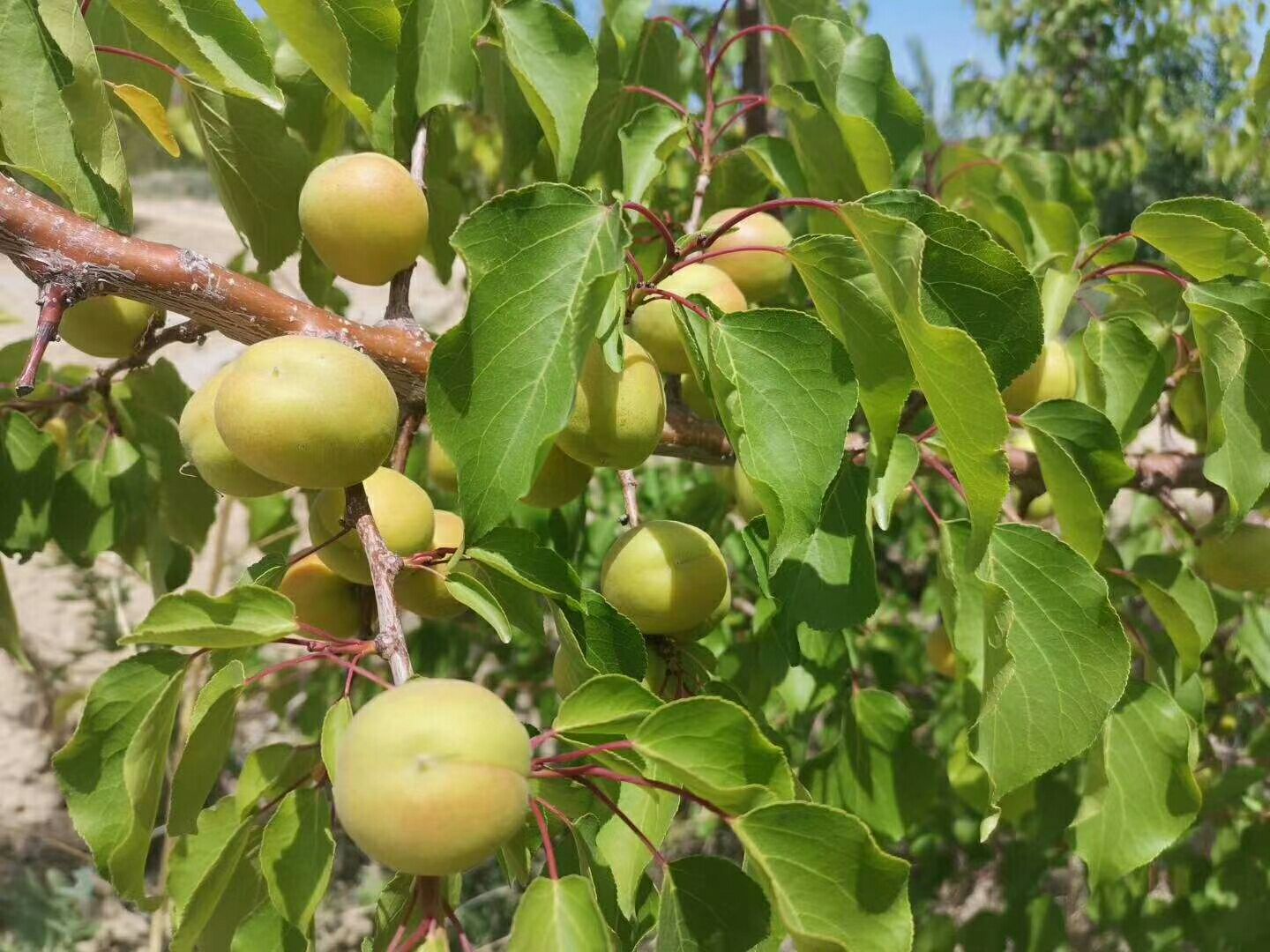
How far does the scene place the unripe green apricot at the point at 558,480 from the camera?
893mm

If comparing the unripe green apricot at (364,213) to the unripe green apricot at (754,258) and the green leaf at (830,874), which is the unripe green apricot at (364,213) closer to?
the unripe green apricot at (754,258)

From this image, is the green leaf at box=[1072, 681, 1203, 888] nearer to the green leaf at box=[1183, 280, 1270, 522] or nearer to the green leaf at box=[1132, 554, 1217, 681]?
the green leaf at box=[1132, 554, 1217, 681]

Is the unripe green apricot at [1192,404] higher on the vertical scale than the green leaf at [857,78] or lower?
lower

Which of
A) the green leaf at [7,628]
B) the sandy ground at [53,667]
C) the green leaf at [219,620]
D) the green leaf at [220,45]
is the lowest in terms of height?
the sandy ground at [53,667]

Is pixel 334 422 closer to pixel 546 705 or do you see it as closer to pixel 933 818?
pixel 546 705

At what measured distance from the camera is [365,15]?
92 centimetres

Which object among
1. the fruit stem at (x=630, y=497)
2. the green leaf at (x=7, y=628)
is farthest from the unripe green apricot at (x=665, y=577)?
the green leaf at (x=7, y=628)

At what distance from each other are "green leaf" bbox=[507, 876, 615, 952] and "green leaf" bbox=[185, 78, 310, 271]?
0.79 metres

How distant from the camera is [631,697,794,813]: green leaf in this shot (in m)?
0.59

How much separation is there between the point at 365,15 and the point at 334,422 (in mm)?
446

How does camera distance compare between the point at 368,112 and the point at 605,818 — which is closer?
the point at 605,818

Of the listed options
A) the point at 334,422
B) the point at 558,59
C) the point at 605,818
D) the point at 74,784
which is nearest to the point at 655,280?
the point at 558,59

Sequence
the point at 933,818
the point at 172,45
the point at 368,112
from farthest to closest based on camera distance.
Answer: the point at 933,818, the point at 368,112, the point at 172,45

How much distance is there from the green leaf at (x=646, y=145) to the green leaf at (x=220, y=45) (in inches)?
13.8
